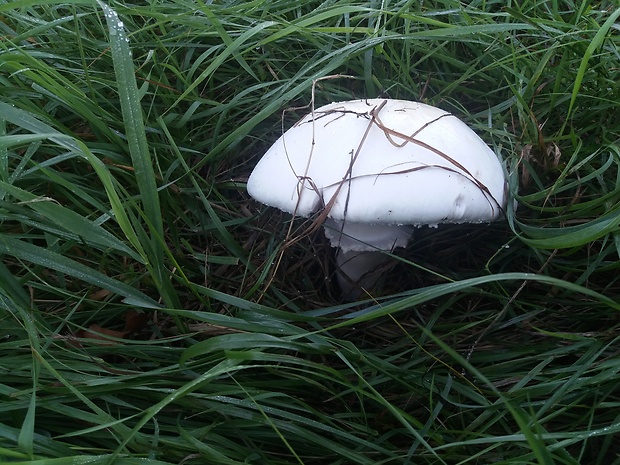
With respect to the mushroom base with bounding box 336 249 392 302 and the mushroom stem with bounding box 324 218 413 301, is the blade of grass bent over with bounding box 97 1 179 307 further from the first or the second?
the mushroom base with bounding box 336 249 392 302

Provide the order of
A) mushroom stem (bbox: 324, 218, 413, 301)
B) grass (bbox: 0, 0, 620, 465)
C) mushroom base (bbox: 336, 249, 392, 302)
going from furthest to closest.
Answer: mushroom base (bbox: 336, 249, 392, 302), mushroom stem (bbox: 324, 218, 413, 301), grass (bbox: 0, 0, 620, 465)

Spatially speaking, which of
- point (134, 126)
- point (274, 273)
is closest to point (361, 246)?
point (274, 273)

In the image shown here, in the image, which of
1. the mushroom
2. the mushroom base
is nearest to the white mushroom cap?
the mushroom

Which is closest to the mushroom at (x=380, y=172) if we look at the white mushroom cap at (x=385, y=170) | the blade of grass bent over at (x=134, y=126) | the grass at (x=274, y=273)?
the white mushroom cap at (x=385, y=170)

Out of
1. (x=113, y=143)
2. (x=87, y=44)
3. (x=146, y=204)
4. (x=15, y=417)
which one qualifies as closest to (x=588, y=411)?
(x=146, y=204)

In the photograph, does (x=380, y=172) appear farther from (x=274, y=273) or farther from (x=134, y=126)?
(x=134, y=126)

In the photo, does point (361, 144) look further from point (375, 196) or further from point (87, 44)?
point (87, 44)
